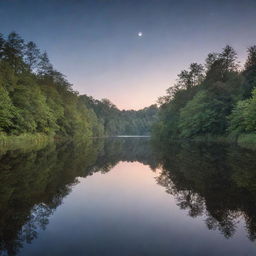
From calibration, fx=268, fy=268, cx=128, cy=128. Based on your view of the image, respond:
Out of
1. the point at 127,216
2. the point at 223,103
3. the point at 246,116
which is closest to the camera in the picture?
the point at 127,216

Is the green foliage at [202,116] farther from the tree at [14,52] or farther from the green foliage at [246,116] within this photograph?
the tree at [14,52]

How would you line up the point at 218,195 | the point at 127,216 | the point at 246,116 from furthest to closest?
1. the point at 246,116
2. the point at 218,195
3. the point at 127,216

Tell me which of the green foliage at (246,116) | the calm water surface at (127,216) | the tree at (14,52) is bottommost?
the calm water surface at (127,216)

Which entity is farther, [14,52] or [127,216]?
[14,52]

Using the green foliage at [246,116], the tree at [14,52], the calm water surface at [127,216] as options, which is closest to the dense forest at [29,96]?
the tree at [14,52]

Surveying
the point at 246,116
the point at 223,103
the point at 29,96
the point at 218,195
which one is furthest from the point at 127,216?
the point at 223,103

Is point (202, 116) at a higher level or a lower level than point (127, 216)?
higher

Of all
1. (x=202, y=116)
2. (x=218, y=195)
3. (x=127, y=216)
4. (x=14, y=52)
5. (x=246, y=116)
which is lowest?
(x=127, y=216)

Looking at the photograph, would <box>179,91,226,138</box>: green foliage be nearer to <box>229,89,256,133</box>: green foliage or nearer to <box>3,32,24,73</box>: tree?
<box>229,89,256,133</box>: green foliage

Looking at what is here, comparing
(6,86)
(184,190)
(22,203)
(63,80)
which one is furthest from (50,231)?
(63,80)

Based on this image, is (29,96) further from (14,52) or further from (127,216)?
(127,216)

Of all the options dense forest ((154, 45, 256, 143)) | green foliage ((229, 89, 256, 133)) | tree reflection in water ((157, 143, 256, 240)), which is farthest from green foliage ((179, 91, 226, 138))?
tree reflection in water ((157, 143, 256, 240))

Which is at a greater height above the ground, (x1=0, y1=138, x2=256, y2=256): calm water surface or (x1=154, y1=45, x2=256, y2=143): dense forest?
(x1=154, y1=45, x2=256, y2=143): dense forest

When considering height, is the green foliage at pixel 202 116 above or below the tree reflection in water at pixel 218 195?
above
